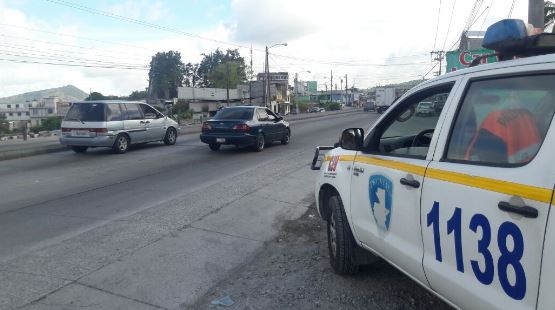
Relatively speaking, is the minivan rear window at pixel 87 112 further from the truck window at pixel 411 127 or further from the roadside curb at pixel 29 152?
the truck window at pixel 411 127

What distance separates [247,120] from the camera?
585 inches

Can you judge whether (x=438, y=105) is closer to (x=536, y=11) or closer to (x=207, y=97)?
(x=536, y=11)

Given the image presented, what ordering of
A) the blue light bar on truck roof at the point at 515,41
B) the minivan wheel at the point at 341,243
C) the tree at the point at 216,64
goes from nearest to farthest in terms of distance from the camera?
the blue light bar on truck roof at the point at 515,41, the minivan wheel at the point at 341,243, the tree at the point at 216,64

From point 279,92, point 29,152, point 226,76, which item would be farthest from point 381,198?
point 226,76

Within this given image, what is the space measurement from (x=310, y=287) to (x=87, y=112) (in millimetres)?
11990

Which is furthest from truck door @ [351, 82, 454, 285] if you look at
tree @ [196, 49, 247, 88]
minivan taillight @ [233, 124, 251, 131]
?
tree @ [196, 49, 247, 88]

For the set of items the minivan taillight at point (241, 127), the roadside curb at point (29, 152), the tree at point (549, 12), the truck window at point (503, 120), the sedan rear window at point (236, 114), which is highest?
the tree at point (549, 12)

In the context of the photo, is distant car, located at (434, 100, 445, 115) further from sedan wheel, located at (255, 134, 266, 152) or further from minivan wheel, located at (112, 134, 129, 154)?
minivan wheel, located at (112, 134, 129, 154)

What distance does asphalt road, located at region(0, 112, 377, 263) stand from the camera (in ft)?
20.5

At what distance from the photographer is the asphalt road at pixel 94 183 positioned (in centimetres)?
626

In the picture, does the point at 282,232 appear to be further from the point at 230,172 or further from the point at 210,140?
the point at 210,140

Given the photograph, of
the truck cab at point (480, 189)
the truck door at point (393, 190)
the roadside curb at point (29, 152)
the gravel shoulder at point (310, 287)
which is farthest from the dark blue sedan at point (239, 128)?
the truck cab at point (480, 189)

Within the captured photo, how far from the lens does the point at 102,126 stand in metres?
14.1

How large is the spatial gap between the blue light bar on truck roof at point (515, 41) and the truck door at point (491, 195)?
0.85ft
